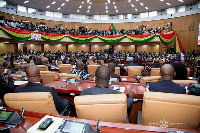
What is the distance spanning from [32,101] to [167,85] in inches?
74.2

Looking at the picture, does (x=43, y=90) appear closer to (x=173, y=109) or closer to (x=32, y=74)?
(x=32, y=74)

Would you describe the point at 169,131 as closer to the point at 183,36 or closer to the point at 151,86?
the point at 151,86

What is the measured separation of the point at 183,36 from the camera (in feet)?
64.6

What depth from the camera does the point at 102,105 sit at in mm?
1511

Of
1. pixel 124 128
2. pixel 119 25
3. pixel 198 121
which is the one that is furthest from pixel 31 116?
pixel 119 25

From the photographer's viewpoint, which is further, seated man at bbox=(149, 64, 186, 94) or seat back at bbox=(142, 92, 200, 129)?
seated man at bbox=(149, 64, 186, 94)

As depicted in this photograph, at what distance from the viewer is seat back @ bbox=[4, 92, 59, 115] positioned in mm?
1615

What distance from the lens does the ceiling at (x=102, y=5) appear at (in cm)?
1953

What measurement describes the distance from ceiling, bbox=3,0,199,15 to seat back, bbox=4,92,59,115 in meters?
20.7

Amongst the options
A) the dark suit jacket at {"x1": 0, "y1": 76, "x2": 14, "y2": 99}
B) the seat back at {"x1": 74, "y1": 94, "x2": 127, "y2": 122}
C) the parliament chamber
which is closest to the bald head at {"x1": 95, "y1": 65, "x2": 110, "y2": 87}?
the parliament chamber

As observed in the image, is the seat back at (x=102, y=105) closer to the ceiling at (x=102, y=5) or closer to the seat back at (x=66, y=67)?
the seat back at (x=66, y=67)

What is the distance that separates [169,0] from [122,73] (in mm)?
16948

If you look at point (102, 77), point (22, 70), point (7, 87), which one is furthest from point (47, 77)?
point (102, 77)

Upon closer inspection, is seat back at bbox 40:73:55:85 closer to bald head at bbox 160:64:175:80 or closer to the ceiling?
bald head at bbox 160:64:175:80
